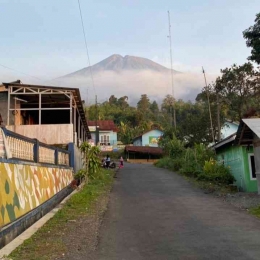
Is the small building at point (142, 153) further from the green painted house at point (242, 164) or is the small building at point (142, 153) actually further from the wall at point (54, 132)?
the wall at point (54, 132)

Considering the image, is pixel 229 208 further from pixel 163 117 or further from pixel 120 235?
pixel 163 117

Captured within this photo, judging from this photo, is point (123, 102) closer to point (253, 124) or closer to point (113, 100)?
point (113, 100)

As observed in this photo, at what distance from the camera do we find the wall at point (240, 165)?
17.2 meters

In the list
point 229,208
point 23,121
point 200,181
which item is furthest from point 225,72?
point 229,208

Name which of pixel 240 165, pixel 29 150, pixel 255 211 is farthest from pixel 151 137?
pixel 29 150

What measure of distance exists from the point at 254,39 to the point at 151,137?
44292mm

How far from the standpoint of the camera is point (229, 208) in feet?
37.8

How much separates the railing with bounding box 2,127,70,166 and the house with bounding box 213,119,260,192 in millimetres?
8128

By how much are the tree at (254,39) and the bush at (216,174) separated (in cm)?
650

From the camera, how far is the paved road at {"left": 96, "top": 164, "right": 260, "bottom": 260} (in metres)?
6.00

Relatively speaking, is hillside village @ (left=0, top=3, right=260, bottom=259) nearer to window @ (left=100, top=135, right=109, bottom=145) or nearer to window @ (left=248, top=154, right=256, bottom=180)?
window @ (left=248, top=154, right=256, bottom=180)

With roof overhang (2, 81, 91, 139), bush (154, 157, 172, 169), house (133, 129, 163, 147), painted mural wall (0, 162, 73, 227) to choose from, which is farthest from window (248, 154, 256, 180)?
house (133, 129, 163, 147)

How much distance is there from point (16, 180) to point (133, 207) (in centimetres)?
509

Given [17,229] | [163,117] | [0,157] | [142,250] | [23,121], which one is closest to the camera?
[142,250]
